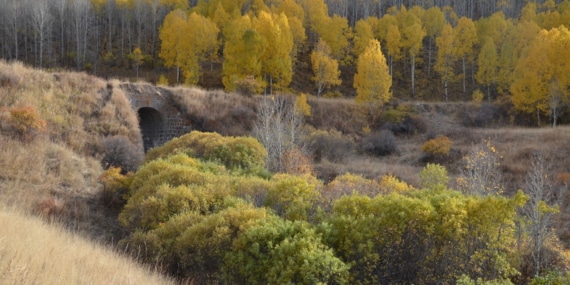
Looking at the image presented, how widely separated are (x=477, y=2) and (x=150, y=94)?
68.3 m

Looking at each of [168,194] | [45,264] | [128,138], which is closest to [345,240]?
[45,264]

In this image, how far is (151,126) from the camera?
2791 cm

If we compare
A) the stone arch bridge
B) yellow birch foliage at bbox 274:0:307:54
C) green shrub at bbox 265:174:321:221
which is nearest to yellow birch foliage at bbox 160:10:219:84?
yellow birch foliage at bbox 274:0:307:54

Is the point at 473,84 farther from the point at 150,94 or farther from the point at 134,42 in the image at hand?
the point at 134,42

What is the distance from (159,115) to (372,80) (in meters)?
17.2

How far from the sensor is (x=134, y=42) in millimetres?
55094

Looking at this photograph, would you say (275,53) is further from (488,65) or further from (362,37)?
(488,65)

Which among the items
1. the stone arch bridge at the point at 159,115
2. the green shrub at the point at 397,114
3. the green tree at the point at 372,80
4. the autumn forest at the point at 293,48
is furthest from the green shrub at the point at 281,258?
the green tree at the point at 372,80

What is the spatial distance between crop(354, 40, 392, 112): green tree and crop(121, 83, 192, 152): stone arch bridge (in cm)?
1521

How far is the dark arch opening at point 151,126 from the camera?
27.0 metres

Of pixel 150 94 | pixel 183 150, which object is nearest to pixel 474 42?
pixel 150 94

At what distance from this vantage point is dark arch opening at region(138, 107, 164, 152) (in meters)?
27.0

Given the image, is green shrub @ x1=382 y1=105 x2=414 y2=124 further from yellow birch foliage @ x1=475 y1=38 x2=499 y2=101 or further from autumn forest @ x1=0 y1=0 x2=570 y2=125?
yellow birch foliage @ x1=475 y1=38 x2=499 y2=101

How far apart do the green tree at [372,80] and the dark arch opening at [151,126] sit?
16304mm
